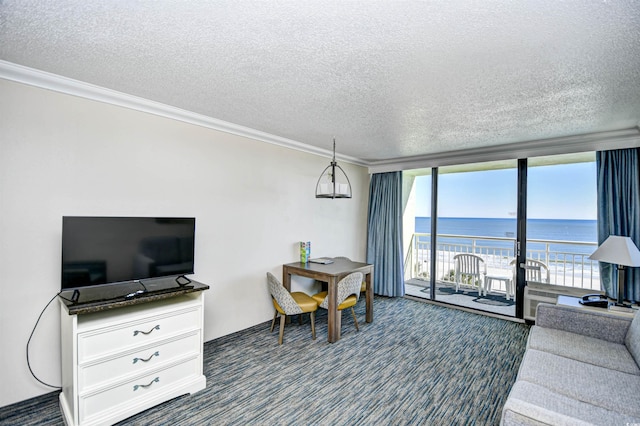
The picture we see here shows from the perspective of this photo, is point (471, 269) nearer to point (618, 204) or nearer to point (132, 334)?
point (618, 204)

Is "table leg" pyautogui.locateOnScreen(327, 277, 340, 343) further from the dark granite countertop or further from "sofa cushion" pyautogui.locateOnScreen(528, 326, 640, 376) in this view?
"sofa cushion" pyautogui.locateOnScreen(528, 326, 640, 376)

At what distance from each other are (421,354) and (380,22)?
119 inches

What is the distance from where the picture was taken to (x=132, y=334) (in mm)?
2121

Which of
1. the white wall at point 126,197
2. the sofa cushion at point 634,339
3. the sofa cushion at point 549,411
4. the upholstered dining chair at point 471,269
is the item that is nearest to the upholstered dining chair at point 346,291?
the white wall at point 126,197

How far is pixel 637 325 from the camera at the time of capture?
2131 mm

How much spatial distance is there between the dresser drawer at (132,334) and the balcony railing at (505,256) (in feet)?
13.2

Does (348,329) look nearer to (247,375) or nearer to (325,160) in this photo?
(247,375)

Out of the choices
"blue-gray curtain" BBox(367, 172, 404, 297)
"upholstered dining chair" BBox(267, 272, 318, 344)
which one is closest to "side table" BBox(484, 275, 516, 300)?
"blue-gray curtain" BBox(367, 172, 404, 297)

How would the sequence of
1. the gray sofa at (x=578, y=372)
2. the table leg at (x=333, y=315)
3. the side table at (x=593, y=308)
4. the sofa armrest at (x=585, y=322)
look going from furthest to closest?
the table leg at (x=333, y=315), the side table at (x=593, y=308), the sofa armrest at (x=585, y=322), the gray sofa at (x=578, y=372)

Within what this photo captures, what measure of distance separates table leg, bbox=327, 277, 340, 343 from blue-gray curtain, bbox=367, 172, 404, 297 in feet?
6.76

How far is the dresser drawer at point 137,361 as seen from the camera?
1944 millimetres

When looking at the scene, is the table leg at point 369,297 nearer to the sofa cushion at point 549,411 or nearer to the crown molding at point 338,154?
the crown molding at point 338,154

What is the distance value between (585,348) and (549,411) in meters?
1.42

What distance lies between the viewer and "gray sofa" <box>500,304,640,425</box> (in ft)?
4.68
